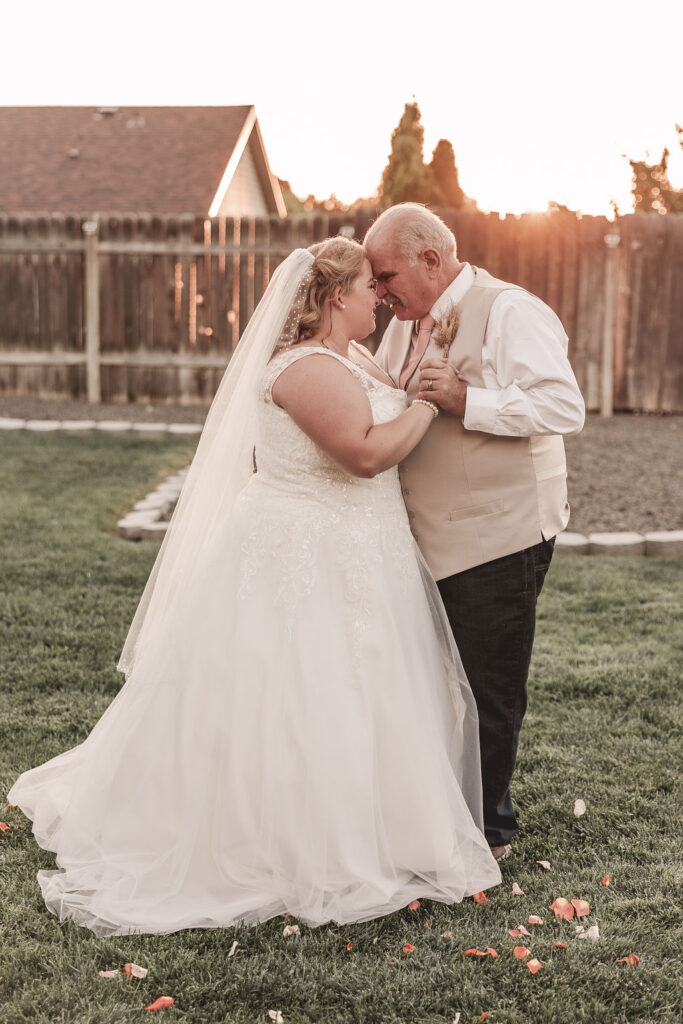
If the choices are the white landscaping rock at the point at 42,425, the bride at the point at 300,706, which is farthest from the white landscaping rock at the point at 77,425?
the bride at the point at 300,706

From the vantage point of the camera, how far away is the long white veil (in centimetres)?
353

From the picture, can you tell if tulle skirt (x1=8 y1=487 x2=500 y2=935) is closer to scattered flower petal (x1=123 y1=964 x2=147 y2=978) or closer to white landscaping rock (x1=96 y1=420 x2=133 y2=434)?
scattered flower petal (x1=123 y1=964 x2=147 y2=978)

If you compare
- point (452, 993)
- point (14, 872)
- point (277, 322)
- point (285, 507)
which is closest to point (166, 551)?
point (285, 507)

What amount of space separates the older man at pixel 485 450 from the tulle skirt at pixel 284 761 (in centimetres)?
12

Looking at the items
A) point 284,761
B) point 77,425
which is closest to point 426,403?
point 284,761

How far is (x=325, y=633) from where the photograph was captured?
3211mm

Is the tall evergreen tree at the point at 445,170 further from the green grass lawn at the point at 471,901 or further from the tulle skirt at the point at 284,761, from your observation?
the tulle skirt at the point at 284,761

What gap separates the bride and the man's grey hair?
0.11 m

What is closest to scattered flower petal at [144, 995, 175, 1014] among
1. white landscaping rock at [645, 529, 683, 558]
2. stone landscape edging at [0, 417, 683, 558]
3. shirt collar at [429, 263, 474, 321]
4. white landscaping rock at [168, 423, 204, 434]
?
shirt collar at [429, 263, 474, 321]

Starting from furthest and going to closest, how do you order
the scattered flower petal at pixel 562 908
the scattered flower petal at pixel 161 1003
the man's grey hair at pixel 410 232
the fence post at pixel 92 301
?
the fence post at pixel 92 301 < the man's grey hair at pixel 410 232 < the scattered flower petal at pixel 562 908 < the scattered flower petal at pixel 161 1003

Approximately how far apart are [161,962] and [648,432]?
29.9ft

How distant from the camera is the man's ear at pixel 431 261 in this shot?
3250 millimetres

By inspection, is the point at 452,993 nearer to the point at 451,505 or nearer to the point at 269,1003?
the point at 269,1003

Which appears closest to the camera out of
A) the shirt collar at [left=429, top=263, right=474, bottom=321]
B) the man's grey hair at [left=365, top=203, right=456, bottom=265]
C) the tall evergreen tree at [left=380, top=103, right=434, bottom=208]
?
the man's grey hair at [left=365, top=203, right=456, bottom=265]
